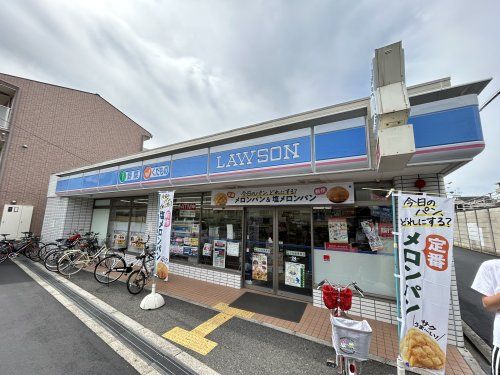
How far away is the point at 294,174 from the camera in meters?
4.41

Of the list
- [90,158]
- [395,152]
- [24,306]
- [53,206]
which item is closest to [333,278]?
[395,152]

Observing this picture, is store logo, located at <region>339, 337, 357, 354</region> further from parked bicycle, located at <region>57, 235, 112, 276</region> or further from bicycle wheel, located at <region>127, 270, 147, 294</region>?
parked bicycle, located at <region>57, 235, 112, 276</region>

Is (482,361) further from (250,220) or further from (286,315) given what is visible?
(250,220)

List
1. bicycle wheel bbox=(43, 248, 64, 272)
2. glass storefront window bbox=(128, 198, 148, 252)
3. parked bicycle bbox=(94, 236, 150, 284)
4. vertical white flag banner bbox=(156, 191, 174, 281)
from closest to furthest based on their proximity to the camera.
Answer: vertical white flag banner bbox=(156, 191, 174, 281) → parked bicycle bbox=(94, 236, 150, 284) → bicycle wheel bbox=(43, 248, 64, 272) → glass storefront window bbox=(128, 198, 148, 252)

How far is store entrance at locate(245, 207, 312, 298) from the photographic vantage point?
225 inches

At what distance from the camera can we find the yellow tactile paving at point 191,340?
362cm

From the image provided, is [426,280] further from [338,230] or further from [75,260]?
[75,260]

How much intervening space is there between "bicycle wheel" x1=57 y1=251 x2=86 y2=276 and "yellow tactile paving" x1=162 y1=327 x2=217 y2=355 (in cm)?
614

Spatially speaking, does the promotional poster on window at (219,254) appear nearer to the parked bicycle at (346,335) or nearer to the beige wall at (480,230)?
the parked bicycle at (346,335)

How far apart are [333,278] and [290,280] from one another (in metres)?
1.17

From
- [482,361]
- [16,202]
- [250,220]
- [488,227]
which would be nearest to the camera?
[482,361]

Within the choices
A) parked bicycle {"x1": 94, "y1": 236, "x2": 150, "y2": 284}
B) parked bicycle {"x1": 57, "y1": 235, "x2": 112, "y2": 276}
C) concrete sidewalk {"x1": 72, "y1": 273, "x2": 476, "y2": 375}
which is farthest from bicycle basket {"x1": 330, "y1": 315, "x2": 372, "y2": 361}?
parked bicycle {"x1": 57, "y1": 235, "x2": 112, "y2": 276}

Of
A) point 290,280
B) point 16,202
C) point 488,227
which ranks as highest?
point 16,202

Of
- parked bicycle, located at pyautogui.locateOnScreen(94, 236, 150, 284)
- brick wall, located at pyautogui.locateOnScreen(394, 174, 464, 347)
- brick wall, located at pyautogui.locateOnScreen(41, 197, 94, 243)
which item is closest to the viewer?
brick wall, located at pyautogui.locateOnScreen(394, 174, 464, 347)
